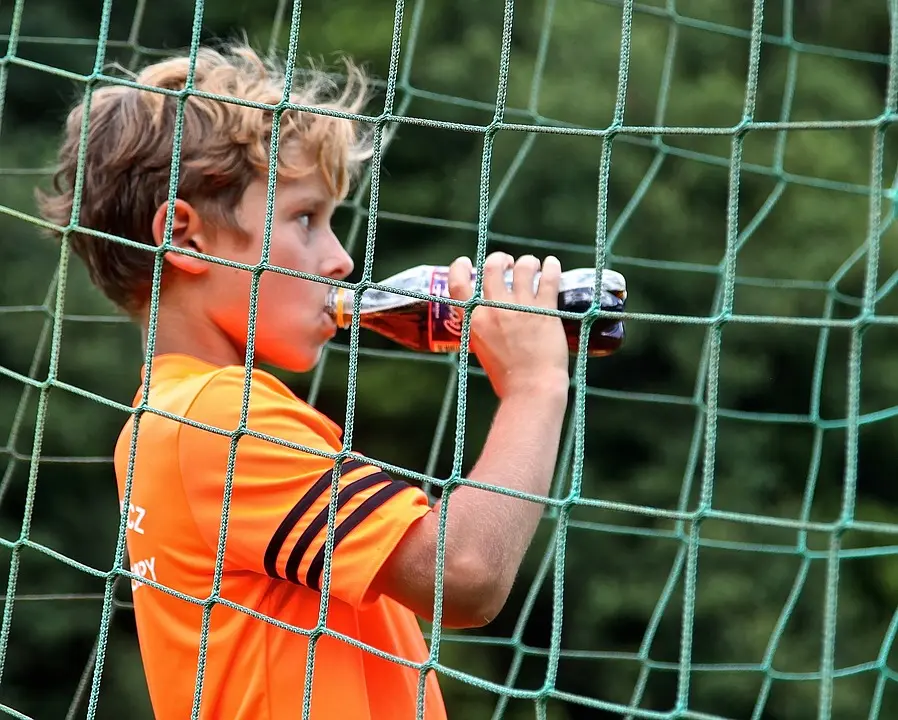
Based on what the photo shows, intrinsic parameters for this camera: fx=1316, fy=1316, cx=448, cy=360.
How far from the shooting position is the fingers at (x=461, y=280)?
1025 millimetres

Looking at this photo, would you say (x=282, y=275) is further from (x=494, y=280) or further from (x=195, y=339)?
(x=494, y=280)

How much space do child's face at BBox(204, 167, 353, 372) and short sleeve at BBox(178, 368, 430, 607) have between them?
0.11m

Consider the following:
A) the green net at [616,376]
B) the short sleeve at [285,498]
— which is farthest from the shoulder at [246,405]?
the green net at [616,376]

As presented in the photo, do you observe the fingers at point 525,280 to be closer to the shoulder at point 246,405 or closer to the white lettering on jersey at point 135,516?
the shoulder at point 246,405

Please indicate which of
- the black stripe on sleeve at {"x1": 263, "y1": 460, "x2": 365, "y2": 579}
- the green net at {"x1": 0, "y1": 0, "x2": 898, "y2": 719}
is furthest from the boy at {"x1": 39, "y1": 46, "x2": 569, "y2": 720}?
the green net at {"x1": 0, "y1": 0, "x2": 898, "y2": 719}

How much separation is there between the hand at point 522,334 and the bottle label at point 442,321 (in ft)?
0.43

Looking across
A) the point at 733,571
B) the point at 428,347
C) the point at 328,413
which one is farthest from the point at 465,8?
the point at 428,347

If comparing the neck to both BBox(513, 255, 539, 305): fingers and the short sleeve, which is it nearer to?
the short sleeve

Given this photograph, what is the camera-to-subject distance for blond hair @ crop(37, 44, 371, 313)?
3.67 feet

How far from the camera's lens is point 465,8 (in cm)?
403

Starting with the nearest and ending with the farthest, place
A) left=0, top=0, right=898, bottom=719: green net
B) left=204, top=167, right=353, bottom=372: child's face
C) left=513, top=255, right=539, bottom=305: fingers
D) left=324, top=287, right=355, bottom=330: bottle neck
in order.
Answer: left=513, top=255, right=539, bottom=305: fingers < left=204, top=167, right=353, bottom=372: child's face < left=324, top=287, right=355, bottom=330: bottle neck < left=0, top=0, right=898, bottom=719: green net

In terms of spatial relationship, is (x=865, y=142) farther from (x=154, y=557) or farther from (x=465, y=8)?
(x=154, y=557)

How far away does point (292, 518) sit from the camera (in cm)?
92

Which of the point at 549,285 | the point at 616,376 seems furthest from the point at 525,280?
the point at 616,376
